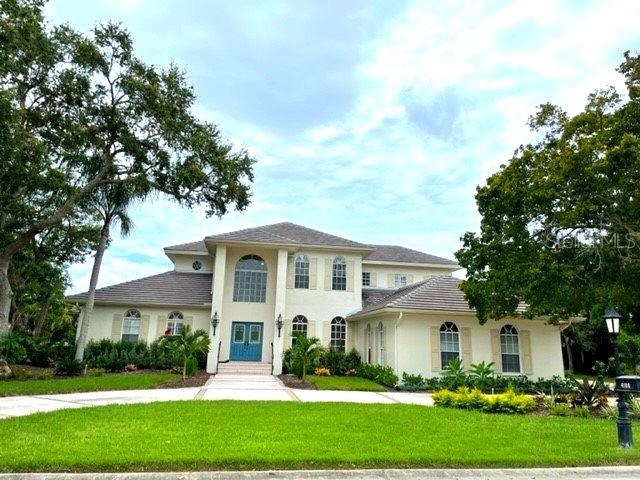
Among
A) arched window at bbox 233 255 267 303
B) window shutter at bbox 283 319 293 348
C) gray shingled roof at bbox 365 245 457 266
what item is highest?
gray shingled roof at bbox 365 245 457 266

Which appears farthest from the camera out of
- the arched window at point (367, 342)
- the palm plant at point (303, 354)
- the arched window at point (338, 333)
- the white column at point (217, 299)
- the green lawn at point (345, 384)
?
the arched window at point (338, 333)

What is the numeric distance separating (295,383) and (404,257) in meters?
13.9

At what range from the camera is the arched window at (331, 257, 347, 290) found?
24.1 m

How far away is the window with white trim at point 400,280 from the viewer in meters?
27.9

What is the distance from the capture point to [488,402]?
1171 cm

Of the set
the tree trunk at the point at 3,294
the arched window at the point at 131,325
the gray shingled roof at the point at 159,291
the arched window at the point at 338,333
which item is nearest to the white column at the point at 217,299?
the gray shingled roof at the point at 159,291

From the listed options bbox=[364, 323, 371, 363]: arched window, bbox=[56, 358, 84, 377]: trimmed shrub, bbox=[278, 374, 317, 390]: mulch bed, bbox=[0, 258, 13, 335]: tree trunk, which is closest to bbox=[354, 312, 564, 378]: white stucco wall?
bbox=[364, 323, 371, 363]: arched window

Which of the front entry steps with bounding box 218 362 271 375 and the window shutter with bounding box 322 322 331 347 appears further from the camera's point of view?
the window shutter with bounding box 322 322 331 347

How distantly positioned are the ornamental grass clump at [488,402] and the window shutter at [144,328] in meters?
15.4

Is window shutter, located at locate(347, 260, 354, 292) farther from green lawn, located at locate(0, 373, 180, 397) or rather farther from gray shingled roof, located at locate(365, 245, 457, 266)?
green lawn, located at locate(0, 373, 180, 397)

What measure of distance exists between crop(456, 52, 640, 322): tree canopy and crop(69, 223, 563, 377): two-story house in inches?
147

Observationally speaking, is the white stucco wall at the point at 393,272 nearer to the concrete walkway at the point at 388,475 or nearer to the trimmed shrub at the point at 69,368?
the trimmed shrub at the point at 69,368

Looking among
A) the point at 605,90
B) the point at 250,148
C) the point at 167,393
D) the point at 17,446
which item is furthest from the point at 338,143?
the point at 17,446

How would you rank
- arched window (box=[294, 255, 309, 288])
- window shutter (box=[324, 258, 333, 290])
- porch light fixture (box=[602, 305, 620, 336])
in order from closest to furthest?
porch light fixture (box=[602, 305, 620, 336]) → arched window (box=[294, 255, 309, 288]) → window shutter (box=[324, 258, 333, 290])
